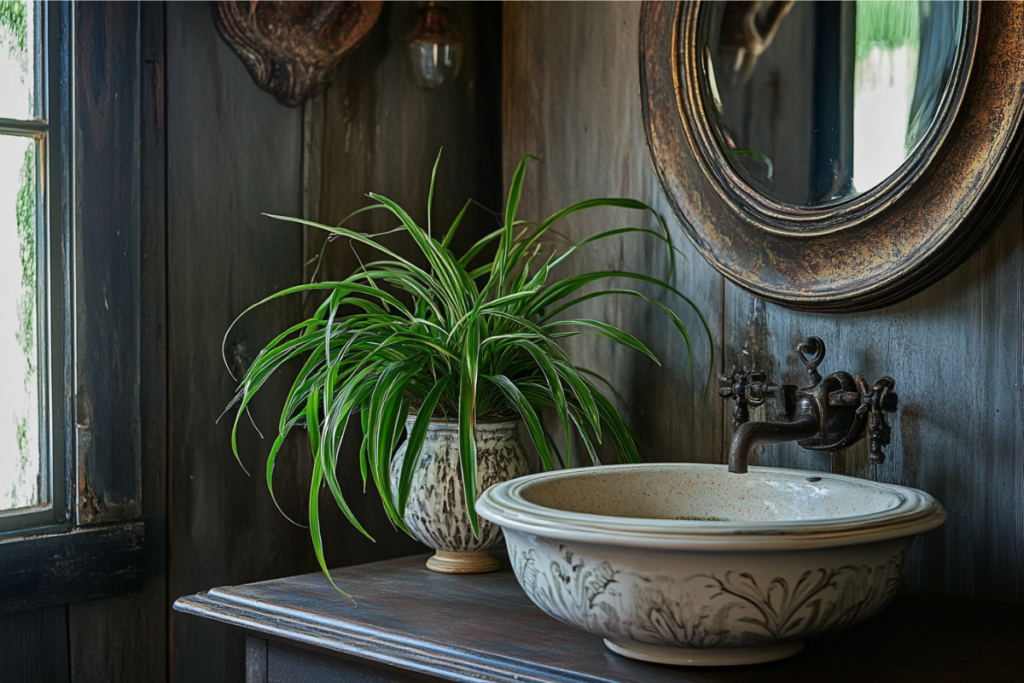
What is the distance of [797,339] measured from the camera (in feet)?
3.94

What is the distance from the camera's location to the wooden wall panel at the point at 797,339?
1.03 m

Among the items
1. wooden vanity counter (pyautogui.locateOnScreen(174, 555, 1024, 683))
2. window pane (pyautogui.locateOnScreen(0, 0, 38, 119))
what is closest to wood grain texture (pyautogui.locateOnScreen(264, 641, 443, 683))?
wooden vanity counter (pyautogui.locateOnScreen(174, 555, 1024, 683))

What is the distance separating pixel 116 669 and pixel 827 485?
92 centimetres

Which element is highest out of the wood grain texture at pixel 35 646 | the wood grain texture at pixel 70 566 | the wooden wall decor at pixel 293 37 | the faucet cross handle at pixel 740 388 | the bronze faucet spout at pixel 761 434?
the wooden wall decor at pixel 293 37

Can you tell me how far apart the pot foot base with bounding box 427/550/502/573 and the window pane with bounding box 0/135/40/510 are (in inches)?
19.7

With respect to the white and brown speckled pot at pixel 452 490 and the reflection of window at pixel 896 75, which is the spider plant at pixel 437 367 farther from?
the reflection of window at pixel 896 75

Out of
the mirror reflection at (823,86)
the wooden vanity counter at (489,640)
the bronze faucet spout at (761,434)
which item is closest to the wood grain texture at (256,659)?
the wooden vanity counter at (489,640)

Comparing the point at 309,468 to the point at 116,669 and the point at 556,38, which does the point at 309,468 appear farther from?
the point at 556,38

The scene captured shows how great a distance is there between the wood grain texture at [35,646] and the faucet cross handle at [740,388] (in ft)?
2.84

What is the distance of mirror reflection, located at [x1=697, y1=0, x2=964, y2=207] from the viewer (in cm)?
107

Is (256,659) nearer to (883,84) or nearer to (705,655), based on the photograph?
(705,655)

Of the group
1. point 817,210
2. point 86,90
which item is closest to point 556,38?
point 817,210

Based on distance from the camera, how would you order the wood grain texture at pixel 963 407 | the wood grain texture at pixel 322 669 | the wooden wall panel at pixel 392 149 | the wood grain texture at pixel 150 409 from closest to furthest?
the wood grain texture at pixel 322 669 < the wood grain texture at pixel 963 407 < the wood grain texture at pixel 150 409 < the wooden wall panel at pixel 392 149

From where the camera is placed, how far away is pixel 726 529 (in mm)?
719
